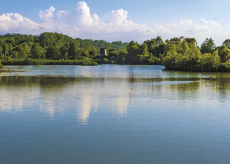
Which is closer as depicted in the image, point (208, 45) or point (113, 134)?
point (113, 134)

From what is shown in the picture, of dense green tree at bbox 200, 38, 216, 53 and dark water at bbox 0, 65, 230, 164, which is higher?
dense green tree at bbox 200, 38, 216, 53

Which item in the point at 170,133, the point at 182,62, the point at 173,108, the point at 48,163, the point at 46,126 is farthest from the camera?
the point at 182,62

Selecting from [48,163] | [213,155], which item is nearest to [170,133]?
[213,155]

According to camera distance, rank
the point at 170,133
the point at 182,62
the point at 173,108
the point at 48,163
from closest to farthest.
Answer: the point at 48,163
the point at 170,133
the point at 173,108
the point at 182,62

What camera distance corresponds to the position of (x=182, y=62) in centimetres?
10675

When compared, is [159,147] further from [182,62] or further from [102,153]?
[182,62]

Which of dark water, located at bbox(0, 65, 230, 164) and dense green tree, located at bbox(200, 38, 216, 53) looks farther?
dense green tree, located at bbox(200, 38, 216, 53)

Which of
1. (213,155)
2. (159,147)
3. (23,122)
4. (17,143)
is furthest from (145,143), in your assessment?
(23,122)

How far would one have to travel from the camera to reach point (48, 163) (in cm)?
1004

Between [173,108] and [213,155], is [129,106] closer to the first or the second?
[173,108]

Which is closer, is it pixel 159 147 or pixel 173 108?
pixel 159 147

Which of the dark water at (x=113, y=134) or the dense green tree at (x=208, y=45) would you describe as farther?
the dense green tree at (x=208, y=45)

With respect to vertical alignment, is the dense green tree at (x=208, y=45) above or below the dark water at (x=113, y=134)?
above

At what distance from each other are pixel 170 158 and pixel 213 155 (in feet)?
6.48
